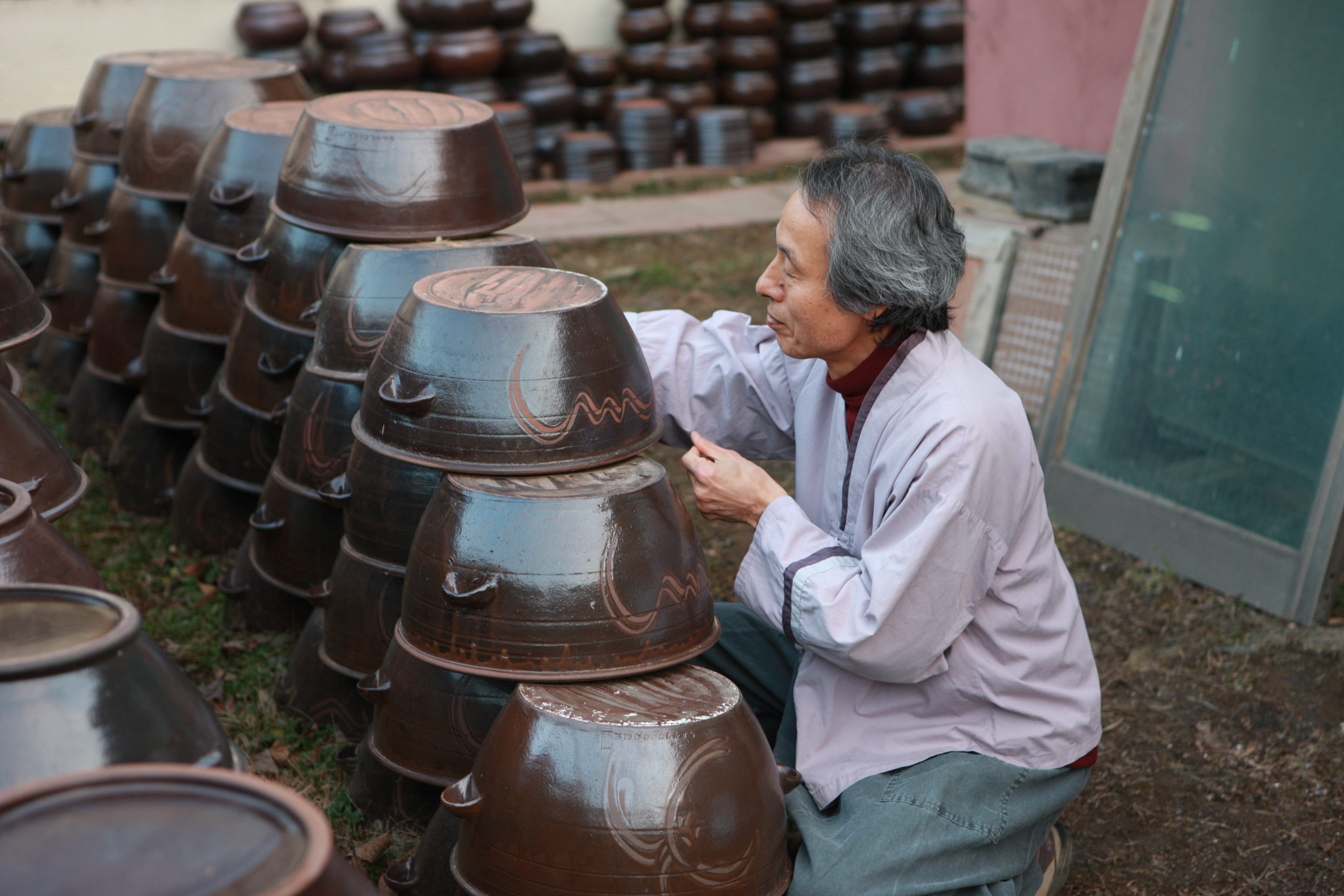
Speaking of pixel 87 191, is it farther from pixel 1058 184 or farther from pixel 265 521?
pixel 1058 184

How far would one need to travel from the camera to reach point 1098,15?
5578 mm

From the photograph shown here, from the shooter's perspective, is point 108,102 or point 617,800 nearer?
point 617,800

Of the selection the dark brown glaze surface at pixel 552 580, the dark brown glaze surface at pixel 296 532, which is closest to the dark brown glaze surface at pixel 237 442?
the dark brown glaze surface at pixel 296 532

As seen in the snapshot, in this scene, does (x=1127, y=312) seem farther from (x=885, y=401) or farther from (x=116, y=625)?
(x=116, y=625)

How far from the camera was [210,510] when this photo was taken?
386cm

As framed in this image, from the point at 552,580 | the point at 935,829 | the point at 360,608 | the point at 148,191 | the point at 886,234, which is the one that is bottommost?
the point at 935,829

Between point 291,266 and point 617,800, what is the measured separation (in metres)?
1.82

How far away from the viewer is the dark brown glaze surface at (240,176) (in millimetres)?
3482

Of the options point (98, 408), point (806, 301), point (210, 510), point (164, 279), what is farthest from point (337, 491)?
point (98, 408)

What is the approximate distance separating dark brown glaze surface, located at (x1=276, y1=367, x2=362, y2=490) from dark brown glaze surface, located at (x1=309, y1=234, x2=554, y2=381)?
73mm

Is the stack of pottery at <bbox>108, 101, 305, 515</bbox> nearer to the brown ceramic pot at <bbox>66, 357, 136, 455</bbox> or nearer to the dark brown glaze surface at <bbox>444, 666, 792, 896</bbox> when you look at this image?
the brown ceramic pot at <bbox>66, 357, 136, 455</bbox>

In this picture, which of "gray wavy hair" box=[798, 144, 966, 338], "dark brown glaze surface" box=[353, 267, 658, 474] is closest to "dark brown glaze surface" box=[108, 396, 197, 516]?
"dark brown glaze surface" box=[353, 267, 658, 474]

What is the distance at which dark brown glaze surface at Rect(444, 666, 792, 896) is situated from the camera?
1963 mm

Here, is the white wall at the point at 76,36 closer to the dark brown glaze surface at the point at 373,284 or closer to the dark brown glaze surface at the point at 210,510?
the dark brown glaze surface at the point at 210,510
